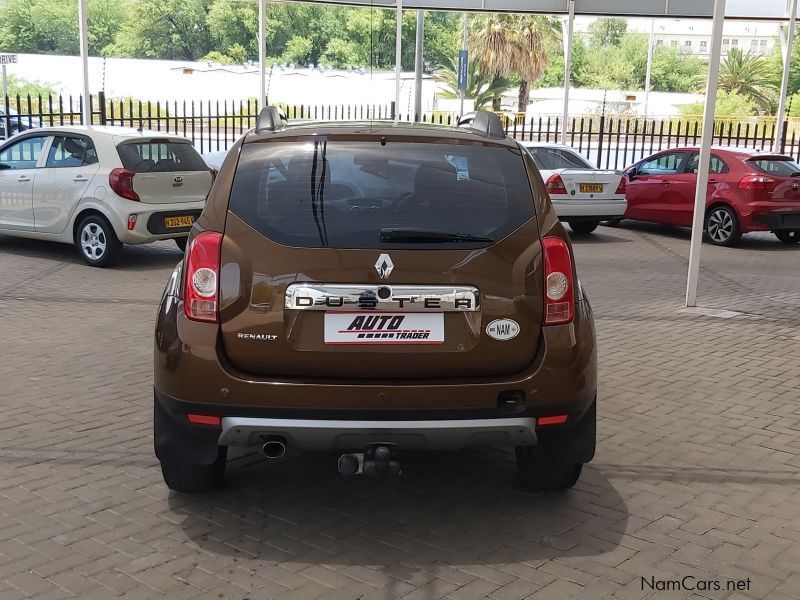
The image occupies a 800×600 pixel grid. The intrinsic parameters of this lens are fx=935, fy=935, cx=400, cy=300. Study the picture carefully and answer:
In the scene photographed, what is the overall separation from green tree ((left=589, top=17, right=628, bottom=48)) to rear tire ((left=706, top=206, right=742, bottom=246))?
78.2 metres

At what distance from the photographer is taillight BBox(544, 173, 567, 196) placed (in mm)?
14641

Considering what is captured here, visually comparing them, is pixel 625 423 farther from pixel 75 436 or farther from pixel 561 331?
pixel 75 436

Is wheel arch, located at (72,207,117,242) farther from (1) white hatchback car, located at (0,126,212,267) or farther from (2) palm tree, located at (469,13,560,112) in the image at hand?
(2) palm tree, located at (469,13,560,112)

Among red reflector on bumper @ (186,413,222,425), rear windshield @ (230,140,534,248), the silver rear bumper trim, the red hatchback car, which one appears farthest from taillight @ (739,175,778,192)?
red reflector on bumper @ (186,413,222,425)

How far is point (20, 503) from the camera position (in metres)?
4.22

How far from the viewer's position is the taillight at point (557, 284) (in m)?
3.85

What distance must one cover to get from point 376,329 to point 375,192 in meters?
0.63

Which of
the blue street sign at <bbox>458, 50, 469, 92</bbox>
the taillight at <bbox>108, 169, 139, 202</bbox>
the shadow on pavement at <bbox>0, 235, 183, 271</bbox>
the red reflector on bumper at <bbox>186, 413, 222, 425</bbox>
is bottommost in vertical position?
the shadow on pavement at <bbox>0, 235, 183, 271</bbox>

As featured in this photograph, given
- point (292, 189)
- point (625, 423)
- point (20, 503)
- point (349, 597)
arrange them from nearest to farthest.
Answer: point (349, 597), point (292, 189), point (20, 503), point (625, 423)

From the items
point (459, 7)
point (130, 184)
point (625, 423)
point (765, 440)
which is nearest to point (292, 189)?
point (625, 423)

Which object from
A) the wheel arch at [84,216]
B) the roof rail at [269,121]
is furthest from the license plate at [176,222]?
the roof rail at [269,121]

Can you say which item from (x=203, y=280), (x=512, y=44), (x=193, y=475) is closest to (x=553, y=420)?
(x=203, y=280)

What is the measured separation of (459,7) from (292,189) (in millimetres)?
17673

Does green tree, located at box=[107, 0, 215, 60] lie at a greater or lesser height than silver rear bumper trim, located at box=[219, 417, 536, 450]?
greater
